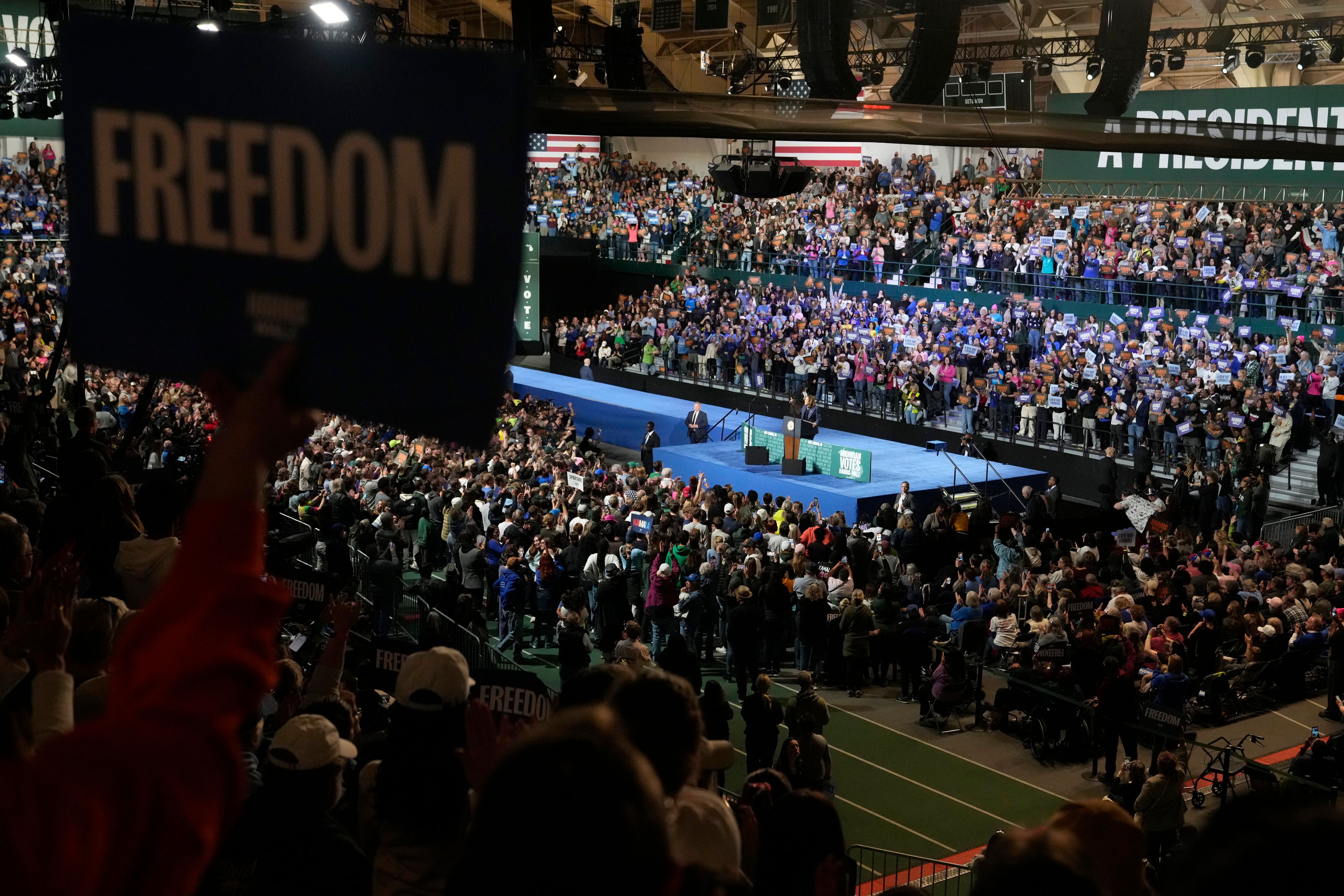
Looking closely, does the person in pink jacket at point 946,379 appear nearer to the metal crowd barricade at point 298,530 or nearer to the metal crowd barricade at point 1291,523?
the metal crowd barricade at point 1291,523

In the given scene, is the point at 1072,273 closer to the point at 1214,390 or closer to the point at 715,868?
the point at 1214,390

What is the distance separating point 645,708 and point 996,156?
3659cm

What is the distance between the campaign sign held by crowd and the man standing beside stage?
25935mm

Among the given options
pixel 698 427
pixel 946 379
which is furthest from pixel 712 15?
pixel 946 379

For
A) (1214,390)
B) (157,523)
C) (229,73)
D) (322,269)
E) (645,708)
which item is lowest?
(1214,390)

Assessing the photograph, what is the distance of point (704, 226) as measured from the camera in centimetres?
3969

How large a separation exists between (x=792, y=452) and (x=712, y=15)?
29.7 ft

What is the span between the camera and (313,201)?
1.99 metres

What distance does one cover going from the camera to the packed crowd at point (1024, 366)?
22.7 metres

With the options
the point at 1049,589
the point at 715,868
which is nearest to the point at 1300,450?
the point at 1049,589

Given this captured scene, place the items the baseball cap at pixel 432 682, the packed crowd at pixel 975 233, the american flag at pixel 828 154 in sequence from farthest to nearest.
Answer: the american flag at pixel 828 154
the packed crowd at pixel 975 233
the baseball cap at pixel 432 682

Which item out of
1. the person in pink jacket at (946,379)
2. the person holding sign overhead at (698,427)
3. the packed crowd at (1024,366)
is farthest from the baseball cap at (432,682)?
the person in pink jacket at (946,379)

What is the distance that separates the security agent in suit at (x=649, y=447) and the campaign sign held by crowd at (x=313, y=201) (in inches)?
923

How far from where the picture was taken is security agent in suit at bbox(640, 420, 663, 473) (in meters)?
26.6
